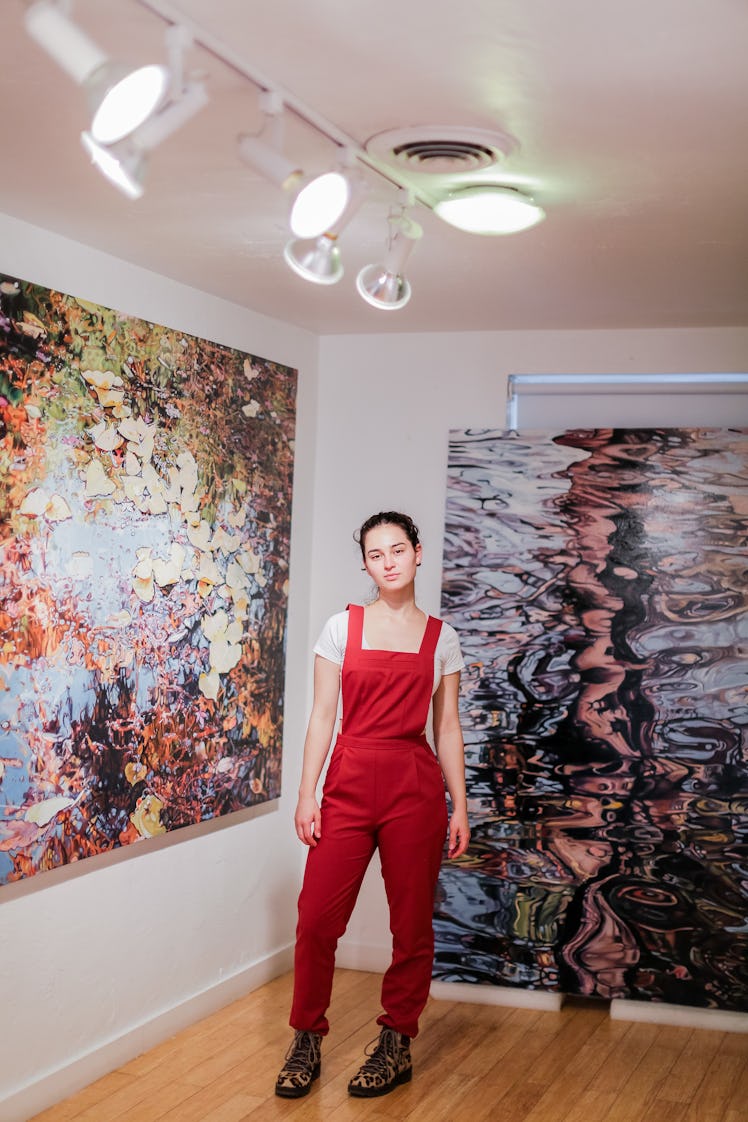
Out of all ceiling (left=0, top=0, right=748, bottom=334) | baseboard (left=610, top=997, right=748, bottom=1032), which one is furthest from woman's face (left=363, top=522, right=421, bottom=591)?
baseboard (left=610, top=997, right=748, bottom=1032)

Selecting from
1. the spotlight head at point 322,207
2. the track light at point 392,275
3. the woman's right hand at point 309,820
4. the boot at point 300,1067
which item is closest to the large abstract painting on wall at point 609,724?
the boot at point 300,1067

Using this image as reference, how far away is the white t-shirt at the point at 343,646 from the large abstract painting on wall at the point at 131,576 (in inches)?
23.9

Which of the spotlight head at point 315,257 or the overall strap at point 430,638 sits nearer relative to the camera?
the spotlight head at point 315,257

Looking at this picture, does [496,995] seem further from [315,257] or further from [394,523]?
[315,257]

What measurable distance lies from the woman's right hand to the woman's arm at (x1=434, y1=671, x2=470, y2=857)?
0.44 meters

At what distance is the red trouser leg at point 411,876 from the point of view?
11.9ft

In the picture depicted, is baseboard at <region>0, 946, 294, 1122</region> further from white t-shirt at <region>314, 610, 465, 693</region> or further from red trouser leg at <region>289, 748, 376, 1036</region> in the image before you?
white t-shirt at <region>314, 610, 465, 693</region>

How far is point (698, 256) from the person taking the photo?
11.8ft

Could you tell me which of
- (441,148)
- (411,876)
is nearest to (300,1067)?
(411,876)

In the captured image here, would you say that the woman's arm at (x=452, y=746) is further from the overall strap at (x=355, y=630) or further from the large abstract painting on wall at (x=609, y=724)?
the large abstract painting on wall at (x=609, y=724)

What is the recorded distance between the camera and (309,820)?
3.63 metres

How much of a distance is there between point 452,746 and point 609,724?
0.92 metres

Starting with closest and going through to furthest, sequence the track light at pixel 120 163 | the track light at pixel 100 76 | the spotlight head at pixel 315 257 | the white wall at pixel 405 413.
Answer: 1. the track light at pixel 100 76
2. the track light at pixel 120 163
3. the spotlight head at pixel 315 257
4. the white wall at pixel 405 413

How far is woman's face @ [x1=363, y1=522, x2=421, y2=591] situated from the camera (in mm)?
3688
